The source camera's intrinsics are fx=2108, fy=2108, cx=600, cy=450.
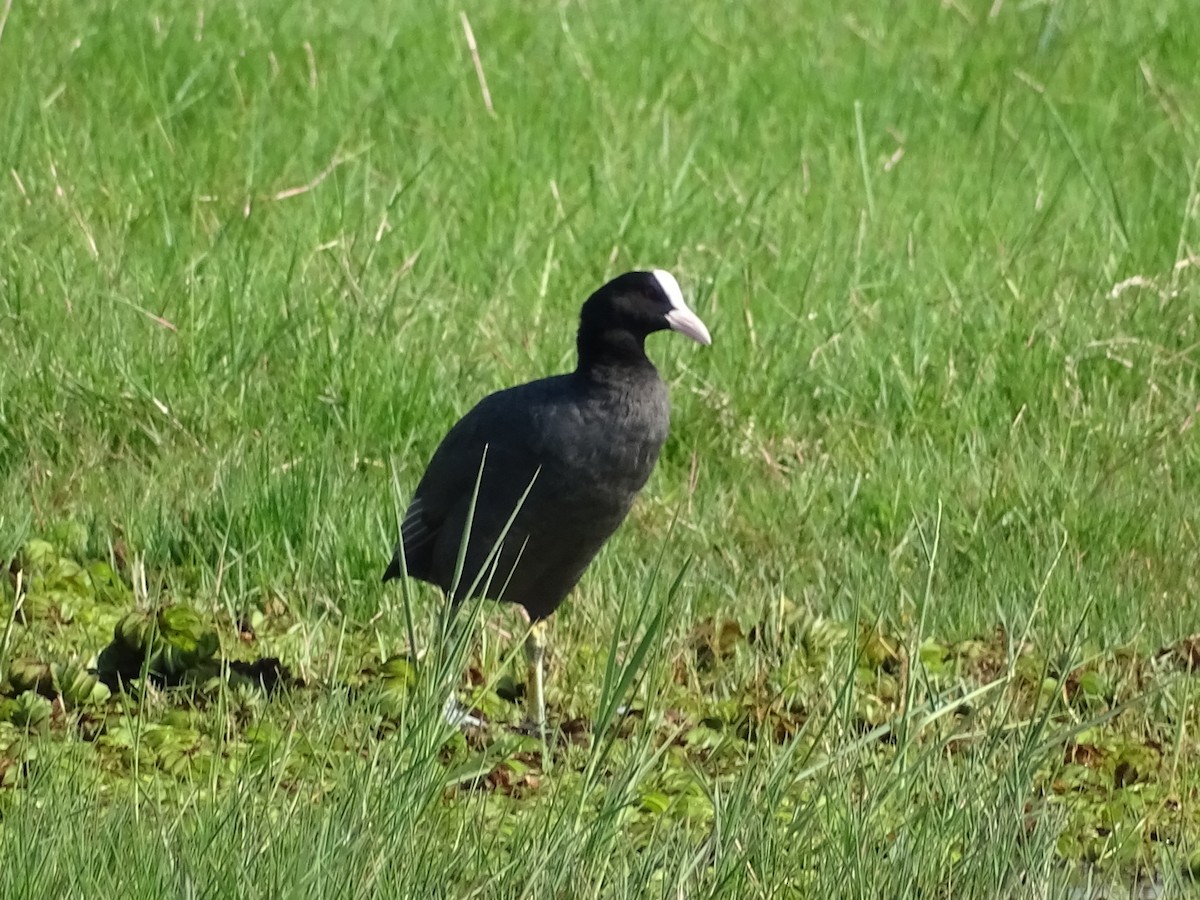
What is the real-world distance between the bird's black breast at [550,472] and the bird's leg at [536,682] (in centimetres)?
12

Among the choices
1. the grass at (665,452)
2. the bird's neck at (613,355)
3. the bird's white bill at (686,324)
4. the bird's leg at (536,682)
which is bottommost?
the bird's leg at (536,682)

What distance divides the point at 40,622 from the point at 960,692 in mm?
2018

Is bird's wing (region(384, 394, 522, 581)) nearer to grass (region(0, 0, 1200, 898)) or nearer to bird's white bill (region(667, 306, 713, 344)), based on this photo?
grass (region(0, 0, 1200, 898))

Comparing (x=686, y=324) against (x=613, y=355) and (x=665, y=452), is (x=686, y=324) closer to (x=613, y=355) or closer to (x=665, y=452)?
(x=613, y=355)

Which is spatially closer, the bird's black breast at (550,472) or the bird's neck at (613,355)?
the bird's black breast at (550,472)

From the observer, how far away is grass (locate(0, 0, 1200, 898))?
10.2 ft

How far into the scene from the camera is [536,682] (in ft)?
14.6

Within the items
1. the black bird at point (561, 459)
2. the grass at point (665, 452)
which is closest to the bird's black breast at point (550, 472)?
the black bird at point (561, 459)

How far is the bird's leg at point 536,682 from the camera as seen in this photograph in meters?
4.39

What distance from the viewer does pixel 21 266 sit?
614cm

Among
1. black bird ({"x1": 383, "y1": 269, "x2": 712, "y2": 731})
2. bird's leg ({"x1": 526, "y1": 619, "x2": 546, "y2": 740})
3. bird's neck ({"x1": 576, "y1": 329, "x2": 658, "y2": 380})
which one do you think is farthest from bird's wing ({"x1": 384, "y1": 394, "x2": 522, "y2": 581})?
bird's leg ({"x1": 526, "y1": 619, "x2": 546, "y2": 740})

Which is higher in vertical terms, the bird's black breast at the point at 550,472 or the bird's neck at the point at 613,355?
the bird's neck at the point at 613,355

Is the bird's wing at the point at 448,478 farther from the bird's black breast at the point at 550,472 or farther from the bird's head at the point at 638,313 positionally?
the bird's head at the point at 638,313

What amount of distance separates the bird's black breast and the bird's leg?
4.9 inches
